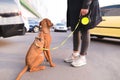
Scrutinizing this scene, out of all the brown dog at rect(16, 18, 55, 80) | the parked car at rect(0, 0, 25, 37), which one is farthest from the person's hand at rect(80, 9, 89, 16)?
the parked car at rect(0, 0, 25, 37)

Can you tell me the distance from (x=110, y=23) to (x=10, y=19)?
10.0 ft

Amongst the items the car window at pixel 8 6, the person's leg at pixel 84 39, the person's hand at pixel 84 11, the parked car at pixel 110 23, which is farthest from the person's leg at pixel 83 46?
the parked car at pixel 110 23

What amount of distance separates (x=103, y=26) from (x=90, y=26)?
11.9 ft

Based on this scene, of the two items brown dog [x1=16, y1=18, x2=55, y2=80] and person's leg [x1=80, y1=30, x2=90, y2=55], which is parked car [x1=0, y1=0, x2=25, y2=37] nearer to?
brown dog [x1=16, y1=18, x2=55, y2=80]

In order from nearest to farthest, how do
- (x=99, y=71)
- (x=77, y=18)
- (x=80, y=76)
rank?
(x=80, y=76) → (x=99, y=71) → (x=77, y=18)

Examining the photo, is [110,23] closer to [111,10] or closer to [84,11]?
[111,10]

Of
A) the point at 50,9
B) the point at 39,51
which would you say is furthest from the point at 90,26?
the point at 50,9

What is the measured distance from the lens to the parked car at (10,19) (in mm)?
5215

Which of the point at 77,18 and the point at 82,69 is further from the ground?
the point at 77,18

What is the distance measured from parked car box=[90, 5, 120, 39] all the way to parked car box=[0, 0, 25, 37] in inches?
103

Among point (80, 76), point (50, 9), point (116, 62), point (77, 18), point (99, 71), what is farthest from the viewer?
point (50, 9)

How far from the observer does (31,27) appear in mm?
15133

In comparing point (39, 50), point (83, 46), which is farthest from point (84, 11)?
point (39, 50)

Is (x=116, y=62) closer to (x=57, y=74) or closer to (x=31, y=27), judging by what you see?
(x=57, y=74)
